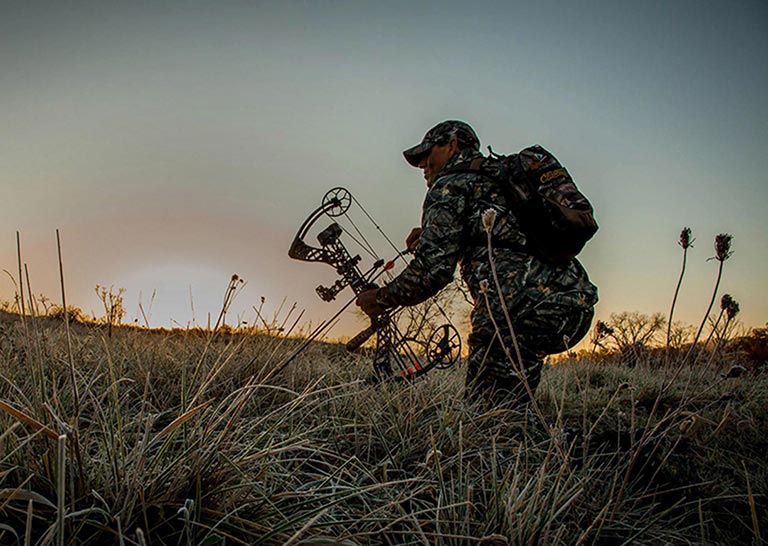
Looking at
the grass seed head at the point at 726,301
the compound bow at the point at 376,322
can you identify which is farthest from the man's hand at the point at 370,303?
the grass seed head at the point at 726,301

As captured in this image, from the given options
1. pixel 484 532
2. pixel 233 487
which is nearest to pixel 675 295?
pixel 484 532

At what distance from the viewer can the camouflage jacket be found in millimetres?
3141

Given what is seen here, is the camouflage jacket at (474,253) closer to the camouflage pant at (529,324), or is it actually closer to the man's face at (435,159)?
the camouflage pant at (529,324)

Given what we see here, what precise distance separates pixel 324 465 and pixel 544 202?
217 centimetres

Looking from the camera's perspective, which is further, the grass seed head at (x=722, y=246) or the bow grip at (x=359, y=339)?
the bow grip at (x=359, y=339)

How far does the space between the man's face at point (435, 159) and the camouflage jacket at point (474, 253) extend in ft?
1.45

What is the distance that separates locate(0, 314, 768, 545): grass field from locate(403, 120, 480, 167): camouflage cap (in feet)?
6.64

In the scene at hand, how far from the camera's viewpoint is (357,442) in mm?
1941

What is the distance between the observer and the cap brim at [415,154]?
401 centimetres

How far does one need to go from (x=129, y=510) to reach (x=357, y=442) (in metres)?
1.11

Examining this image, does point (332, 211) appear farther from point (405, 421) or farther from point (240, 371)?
point (405, 421)

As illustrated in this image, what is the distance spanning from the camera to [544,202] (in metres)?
Answer: 2.98

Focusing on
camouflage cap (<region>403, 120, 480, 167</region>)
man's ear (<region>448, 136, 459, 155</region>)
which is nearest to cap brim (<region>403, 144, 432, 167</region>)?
camouflage cap (<region>403, 120, 480, 167</region>)

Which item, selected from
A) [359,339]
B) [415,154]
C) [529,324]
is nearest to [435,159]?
[415,154]
